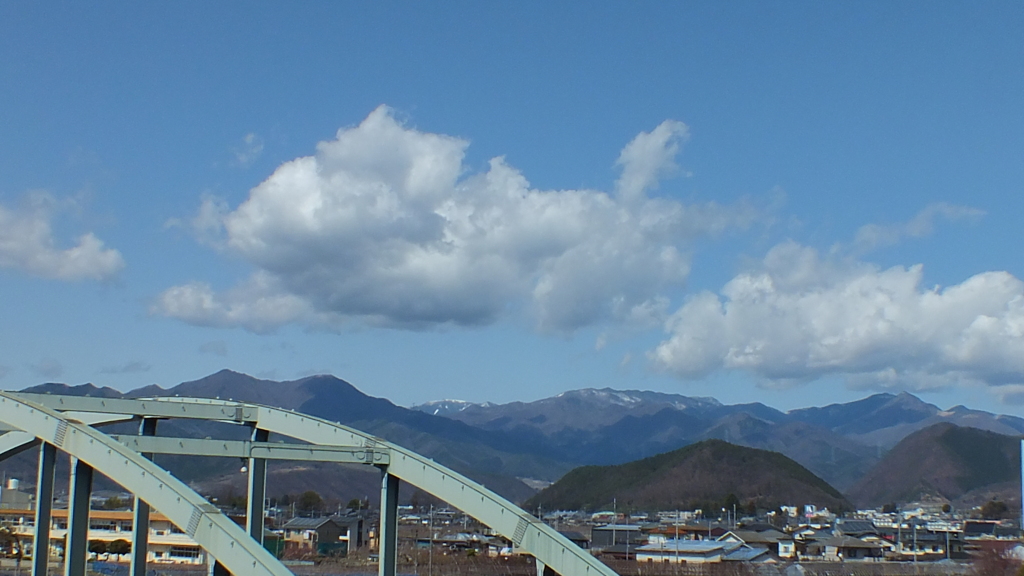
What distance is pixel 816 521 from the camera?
16150 centimetres

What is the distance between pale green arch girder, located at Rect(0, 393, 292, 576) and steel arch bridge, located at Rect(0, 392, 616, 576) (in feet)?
0.07

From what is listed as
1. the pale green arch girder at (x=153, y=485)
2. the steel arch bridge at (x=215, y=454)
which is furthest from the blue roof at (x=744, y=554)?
the pale green arch girder at (x=153, y=485)

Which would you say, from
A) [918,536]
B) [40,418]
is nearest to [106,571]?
[40,418]

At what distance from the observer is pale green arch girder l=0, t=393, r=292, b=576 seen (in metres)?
19.3

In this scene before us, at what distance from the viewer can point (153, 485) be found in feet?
68.6

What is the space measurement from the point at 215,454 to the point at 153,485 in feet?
13.4

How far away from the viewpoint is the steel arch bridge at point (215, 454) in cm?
2030

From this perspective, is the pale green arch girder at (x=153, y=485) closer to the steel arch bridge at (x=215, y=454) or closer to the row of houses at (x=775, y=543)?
the steel arch bridge at (x=215, y=454)

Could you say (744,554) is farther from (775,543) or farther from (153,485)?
(153,485)

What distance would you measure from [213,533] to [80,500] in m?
5.99

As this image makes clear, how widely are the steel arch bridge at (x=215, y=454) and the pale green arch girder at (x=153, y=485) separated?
0.02 meters

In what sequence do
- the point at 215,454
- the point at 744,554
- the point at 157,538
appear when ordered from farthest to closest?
the point at 744,554, the point at 157,538, the point at 215,454

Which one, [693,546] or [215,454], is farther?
[693,546]

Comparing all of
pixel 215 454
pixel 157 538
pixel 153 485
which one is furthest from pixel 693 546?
pixel 153 485
